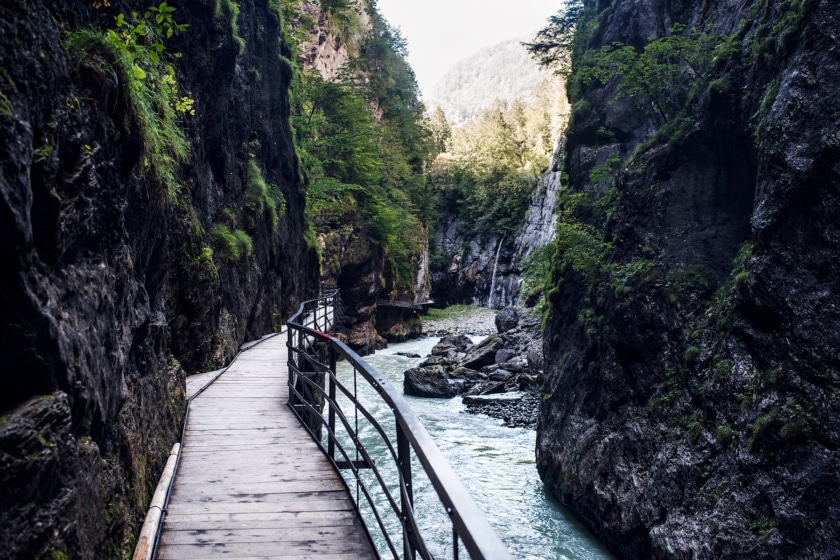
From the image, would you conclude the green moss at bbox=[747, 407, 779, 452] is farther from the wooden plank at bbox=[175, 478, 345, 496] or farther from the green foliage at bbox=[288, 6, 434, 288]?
the green foliage at bbox=[288, 6, 434, 288]

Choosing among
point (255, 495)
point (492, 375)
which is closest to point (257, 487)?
point (255, 495)

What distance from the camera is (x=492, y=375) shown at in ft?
60.7

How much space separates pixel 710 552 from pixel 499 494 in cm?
442

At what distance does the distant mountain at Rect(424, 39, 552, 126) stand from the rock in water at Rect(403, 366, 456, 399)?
155 meters

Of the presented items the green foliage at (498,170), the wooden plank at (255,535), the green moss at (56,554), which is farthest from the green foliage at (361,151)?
the green moss at (56,554)

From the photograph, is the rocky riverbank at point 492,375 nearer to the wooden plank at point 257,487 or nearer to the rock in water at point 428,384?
the rock in water at point 428,384

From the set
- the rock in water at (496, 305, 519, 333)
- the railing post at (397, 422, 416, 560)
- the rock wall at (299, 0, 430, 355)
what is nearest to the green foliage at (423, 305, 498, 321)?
the rock wall at (299, 0, 430, 355)

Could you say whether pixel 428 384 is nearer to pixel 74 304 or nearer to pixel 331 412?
pixel 331 412

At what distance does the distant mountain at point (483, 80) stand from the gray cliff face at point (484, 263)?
12188 cm

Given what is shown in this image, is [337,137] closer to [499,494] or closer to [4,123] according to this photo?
[499,494]

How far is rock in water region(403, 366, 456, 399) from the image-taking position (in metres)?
16.5

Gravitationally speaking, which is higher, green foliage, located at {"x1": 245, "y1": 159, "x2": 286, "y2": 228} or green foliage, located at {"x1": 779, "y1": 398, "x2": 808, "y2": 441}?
green foliage, located at {"x1": 245, "y1": 159, "x2": 286, "y2": 228}

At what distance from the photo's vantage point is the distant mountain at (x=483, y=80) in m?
168

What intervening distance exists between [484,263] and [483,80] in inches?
6020
